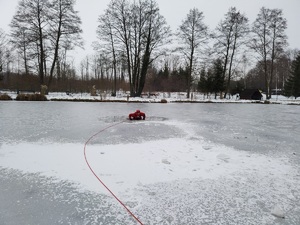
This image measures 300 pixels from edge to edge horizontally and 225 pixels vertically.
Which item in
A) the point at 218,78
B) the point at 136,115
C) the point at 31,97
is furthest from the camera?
the point at 218,78

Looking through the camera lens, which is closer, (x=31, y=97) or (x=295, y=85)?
(x=31, y=97)

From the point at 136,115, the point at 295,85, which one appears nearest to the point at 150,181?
the point at 136,115

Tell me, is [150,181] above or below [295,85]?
below

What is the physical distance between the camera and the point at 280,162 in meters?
4.04

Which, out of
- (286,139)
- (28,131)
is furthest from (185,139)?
(28,131)

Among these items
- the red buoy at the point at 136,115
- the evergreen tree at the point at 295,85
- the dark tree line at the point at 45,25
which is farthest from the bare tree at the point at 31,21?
the evergreen tree at the point at 295,85

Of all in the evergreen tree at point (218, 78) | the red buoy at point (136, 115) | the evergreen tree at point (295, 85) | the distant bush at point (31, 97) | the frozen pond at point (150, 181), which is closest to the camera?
the frozen pond at point (150, 181)

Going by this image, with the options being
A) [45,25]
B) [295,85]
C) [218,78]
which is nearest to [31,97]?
[45,25]

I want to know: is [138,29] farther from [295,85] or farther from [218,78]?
[295,85]

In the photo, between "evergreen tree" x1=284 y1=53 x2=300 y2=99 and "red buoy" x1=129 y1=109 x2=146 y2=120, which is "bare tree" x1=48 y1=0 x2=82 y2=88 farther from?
"evergreen tree" x1=284 y1=53 x2=300 y2=99

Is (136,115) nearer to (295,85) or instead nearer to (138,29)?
(138,29)

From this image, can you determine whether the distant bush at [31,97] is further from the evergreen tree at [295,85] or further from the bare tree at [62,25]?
the evergreen tree at [295,85]

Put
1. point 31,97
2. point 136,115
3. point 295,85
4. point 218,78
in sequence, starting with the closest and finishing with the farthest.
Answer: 1. point 136,115
2. point 31,97
3. point 218,78
4. point 295,85

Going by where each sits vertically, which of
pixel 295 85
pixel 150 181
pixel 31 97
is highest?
pixel 295 85
